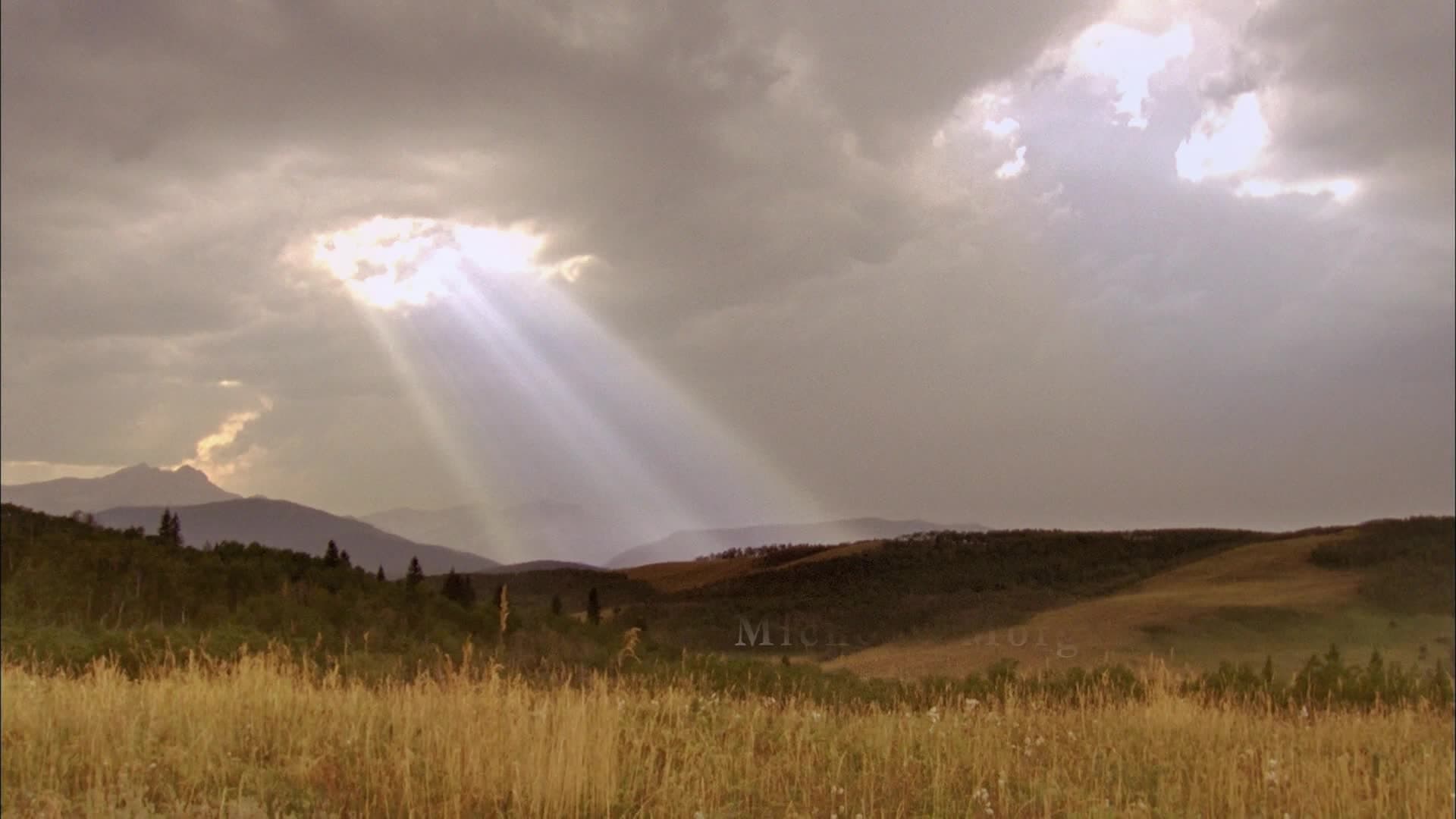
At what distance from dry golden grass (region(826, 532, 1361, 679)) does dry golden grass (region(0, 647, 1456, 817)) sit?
26.5 feet

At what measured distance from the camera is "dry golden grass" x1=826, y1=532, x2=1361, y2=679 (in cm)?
1973

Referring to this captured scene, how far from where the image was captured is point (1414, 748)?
11312 millimetres

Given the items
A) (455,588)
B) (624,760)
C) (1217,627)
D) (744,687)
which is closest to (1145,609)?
(1217,627)

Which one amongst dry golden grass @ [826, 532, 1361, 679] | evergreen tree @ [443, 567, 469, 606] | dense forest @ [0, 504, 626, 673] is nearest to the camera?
dry golden grass @ [826, 532, 1361, 679]

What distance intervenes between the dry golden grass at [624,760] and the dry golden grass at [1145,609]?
8072 millimetres

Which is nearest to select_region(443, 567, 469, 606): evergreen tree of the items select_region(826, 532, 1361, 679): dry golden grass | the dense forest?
the dense forest

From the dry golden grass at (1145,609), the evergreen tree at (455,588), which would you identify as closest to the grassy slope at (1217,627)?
the dry golden grass at (1145,609)

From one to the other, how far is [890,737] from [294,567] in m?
21.0

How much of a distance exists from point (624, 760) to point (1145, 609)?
2090 centimetres

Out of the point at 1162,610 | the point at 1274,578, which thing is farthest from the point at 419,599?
the point at 1274,578

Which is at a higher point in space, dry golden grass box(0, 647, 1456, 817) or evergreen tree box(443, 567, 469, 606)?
evergreen tree box(443, 567, 469, 606)

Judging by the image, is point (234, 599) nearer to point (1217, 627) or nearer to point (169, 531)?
point (169, 531)

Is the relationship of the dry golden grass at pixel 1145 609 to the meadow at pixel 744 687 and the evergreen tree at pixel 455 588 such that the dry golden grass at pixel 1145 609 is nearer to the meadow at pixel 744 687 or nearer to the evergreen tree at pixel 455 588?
the meadow at pixel 744 687

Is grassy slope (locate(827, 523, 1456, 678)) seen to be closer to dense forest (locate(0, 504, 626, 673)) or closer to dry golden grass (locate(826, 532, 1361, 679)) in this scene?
dry golden grass (locate(826, 532, 1361, 679))
